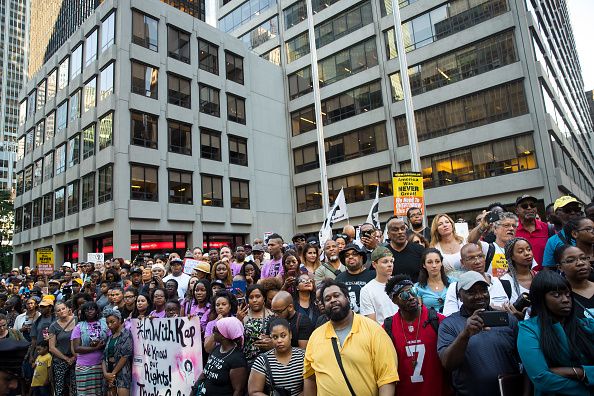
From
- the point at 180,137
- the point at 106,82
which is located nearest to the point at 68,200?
the point at 106,82

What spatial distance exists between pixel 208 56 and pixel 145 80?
655 centimetres

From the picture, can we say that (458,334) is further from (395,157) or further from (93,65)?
(93,65)

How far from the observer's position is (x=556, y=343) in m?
3.06

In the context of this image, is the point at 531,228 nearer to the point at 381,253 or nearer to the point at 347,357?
the point at 381,253

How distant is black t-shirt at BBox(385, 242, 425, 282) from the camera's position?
5.74 meters

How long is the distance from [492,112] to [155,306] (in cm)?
2549

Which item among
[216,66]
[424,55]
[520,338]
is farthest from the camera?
[216,66]

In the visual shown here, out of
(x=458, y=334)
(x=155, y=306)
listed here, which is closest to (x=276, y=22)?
(x=155, y=306)

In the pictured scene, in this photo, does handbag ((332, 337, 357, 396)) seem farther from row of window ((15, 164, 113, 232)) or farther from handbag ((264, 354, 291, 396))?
row of window ((15, 164, 113, 232))

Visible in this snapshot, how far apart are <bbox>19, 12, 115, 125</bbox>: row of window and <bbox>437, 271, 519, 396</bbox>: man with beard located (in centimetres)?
3105

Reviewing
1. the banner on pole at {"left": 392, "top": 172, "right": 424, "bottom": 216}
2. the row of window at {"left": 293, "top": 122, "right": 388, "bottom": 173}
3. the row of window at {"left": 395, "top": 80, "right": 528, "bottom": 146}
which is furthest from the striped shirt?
the row of window at {"left": 293, "top": 122, "right": 388, "bottom": 173}

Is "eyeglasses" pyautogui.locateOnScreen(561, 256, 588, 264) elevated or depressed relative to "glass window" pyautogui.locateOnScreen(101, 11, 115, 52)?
depressed

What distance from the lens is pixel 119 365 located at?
703 centimetres

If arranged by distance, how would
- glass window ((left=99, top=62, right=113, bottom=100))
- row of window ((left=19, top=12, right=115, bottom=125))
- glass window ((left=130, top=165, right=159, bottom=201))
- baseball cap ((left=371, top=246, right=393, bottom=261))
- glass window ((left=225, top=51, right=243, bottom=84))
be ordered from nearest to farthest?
baseball cap ((left=371, top=246, right=393, bottom=261)) → glass window ((left=130, top=165, right=159, bottom=201)) → glass window ((left=99, top=62, right=113, bottom=100)) → row of window ((left=19, top=12, right=115, bottom=125)) → glass window ((left=225, top=51, right=243, bottom=84))
